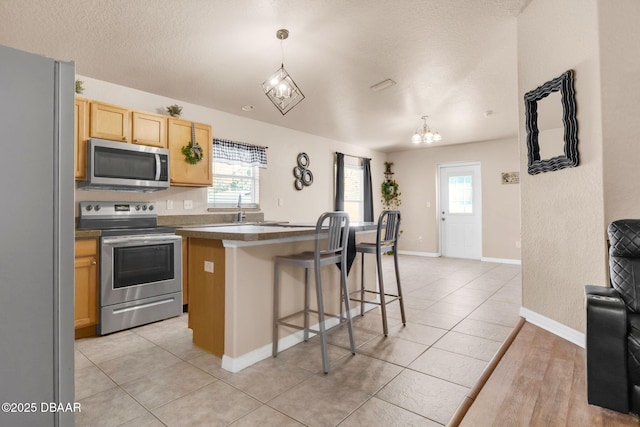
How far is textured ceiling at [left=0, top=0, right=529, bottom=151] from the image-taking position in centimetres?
244

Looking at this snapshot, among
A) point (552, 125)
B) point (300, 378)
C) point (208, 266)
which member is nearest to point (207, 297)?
point (208, 266)

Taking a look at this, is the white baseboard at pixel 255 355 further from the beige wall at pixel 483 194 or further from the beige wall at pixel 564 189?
the beige wall at pixel 483 194

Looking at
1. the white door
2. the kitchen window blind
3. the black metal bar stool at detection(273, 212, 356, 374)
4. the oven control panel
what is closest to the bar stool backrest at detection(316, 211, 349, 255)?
the black metal bar stool at detection(273, 212, 356, 374)

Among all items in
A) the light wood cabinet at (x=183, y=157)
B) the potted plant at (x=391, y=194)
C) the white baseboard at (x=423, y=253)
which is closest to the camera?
the light wood cabinet at (x=183, y=157)

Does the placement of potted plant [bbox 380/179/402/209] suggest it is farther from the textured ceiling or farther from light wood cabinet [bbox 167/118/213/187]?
light wood cabinet [bbox 167/118/213/187]

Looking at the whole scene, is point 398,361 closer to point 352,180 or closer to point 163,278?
point 163,278

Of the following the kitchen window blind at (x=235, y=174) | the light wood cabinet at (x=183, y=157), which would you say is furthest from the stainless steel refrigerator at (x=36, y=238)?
the kitchen window blind at (x=235, y=174)

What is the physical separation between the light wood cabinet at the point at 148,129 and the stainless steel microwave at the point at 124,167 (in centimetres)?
11

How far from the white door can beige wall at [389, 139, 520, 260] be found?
0.17 meters

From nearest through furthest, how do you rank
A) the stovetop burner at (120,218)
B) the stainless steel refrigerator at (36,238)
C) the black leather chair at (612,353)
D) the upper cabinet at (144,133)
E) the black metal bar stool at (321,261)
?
the stainless steel refrigerator at (36,238)
the black leather chair at (612,353)
the black metal bar stool at (321,261)
the upper cabinet at (144,133)
the stovetop burner at (120,218)

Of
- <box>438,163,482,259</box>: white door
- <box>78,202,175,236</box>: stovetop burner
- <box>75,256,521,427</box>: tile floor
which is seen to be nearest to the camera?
<box>75,256,521,427</box>: tile floor

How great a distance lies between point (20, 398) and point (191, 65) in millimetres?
3079

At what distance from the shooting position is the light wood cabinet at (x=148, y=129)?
3.55 m

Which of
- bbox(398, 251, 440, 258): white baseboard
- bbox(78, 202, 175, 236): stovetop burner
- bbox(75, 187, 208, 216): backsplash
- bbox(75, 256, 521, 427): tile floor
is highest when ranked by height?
bbox(75, 187, 208, 216): backsplash
